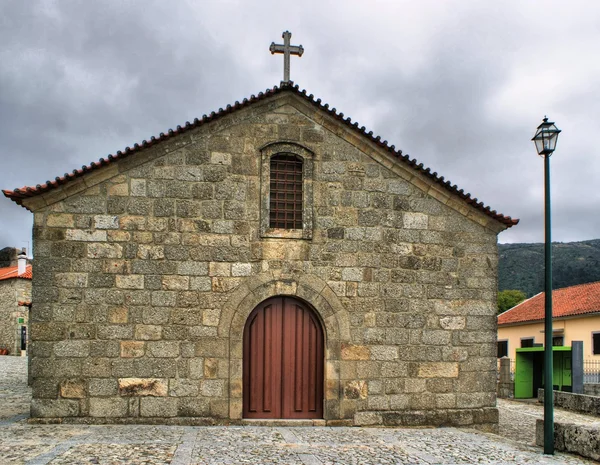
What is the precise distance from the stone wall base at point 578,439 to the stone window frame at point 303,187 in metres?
5.12

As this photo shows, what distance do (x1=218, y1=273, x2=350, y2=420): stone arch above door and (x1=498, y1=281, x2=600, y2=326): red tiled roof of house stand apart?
20.3 m

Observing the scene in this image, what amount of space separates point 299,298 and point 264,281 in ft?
2.38

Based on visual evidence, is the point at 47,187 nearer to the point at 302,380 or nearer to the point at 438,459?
the point at 302,380

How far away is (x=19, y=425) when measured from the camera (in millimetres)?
10062

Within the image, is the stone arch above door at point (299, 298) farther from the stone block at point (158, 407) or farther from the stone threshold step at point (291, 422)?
the stone block at point (158, 407)

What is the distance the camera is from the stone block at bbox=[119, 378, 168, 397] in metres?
10.4

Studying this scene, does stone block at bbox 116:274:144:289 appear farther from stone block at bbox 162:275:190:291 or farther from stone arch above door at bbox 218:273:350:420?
stone arch above door at bbox 218:273:350:420

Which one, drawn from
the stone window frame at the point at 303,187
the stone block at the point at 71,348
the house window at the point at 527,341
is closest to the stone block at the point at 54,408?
the stone block at the point at 71,348

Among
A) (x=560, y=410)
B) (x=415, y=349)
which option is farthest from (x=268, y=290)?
(x=560, y=410)

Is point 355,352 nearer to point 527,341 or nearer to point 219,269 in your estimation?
point 219,269

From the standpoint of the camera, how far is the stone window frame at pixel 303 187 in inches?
438

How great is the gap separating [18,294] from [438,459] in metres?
35.0

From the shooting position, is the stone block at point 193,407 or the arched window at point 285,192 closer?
the stone block at point 193,407

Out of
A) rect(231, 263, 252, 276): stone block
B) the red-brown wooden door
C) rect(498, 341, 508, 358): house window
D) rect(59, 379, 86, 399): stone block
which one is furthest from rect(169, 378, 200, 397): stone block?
rect(498, 341, 508, 358): house window
